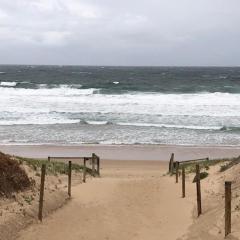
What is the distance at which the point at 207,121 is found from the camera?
4334cm

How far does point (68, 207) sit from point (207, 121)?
30177 millimetres

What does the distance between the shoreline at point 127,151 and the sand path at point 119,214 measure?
1036cm

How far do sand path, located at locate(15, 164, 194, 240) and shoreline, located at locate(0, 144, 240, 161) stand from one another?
10.4 meters

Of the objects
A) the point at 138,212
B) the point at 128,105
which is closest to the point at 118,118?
the point at 128,105

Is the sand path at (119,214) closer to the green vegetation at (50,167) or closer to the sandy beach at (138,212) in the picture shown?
the sandy beach at (138,212)

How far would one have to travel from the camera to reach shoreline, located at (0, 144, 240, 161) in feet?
95.3

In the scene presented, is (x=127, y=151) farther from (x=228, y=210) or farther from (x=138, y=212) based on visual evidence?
(x=228, y=210)

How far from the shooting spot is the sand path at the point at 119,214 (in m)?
12.6

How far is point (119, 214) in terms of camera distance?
14.3 metres

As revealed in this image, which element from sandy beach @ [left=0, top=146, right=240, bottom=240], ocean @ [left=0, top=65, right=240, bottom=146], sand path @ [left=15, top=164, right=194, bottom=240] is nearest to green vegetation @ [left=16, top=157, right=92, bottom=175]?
sandy beach @ [left=0, top=146, right=240, bottom=240]

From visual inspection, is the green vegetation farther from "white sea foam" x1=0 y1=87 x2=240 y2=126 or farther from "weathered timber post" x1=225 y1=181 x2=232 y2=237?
"white sea foam" x1=0 y1=87 x2=240 y2=126

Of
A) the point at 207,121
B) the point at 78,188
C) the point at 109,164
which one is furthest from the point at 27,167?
the point at 207,121

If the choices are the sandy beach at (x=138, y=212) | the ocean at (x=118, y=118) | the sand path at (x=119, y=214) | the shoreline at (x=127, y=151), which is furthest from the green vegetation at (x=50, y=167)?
the ocean at (x=118, y=118)

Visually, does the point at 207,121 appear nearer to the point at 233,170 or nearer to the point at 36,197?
the point at 233,170
